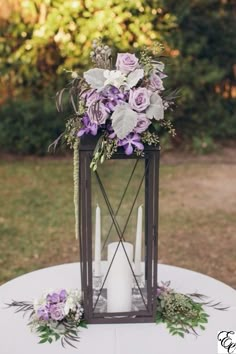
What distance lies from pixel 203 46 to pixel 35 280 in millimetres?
4828

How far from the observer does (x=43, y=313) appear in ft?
6.56

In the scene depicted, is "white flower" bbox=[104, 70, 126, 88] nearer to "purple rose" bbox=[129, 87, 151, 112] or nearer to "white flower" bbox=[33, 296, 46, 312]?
"purple rose" bbox=[129, 87, 151, 112]

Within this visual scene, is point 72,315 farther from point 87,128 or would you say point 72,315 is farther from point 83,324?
point 87,128

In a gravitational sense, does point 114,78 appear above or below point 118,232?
above

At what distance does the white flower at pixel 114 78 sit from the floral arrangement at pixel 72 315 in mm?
678

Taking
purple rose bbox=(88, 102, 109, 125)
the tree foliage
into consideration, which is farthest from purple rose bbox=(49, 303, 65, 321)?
the tree foliage

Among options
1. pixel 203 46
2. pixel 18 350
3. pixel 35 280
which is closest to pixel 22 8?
pixel 203 46

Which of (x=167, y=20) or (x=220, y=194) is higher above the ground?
(x=167, y=20)

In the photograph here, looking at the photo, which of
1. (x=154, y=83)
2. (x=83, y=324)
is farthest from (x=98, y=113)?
(x=83, y=324)

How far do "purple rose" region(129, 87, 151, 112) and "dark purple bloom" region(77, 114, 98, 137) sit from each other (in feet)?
0.41

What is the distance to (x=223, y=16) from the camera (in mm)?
6719

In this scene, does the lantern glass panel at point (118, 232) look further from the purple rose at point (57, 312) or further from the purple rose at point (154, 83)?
the purple rose at point (154, 83)

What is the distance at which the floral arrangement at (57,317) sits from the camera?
196 centimetres

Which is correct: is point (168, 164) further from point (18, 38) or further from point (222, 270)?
point (222, 270)
